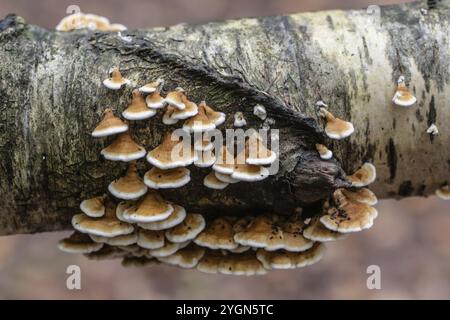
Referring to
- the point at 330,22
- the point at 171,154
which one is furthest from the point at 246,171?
the point at 330,22

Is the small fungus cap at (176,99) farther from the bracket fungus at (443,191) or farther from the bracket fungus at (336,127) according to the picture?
the bracket fungus at (443,191)

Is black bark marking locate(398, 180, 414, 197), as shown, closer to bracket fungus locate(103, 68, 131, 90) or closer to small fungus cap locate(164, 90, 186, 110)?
small fungus cap locate(164, 90, 186, 110)

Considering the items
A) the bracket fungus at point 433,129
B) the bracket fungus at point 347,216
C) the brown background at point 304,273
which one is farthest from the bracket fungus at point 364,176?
the brown background at point 304,273

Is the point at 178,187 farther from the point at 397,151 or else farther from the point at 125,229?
the point at 397,151

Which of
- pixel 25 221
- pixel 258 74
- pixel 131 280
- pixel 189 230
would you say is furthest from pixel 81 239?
pixel 131 280

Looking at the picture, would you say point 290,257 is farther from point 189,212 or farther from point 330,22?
point 330,22

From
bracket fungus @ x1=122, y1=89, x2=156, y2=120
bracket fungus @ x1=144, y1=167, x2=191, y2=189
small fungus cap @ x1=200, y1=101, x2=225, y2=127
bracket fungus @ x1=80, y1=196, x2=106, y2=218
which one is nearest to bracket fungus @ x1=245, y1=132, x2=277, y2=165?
small fungus cap @ x1=200, y1=101, x2=225, y2=127
